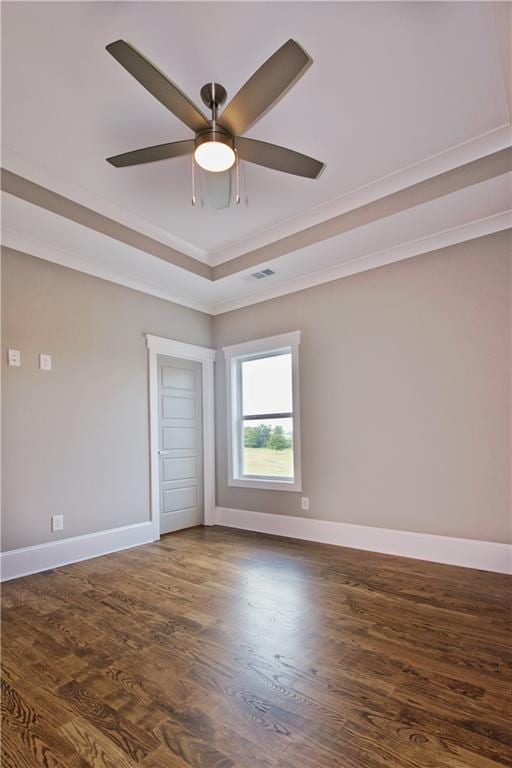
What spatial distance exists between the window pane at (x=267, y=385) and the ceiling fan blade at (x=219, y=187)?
2.12m

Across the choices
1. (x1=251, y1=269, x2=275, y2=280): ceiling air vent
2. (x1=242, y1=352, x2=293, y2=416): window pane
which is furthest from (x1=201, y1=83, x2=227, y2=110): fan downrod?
(x1=242, y1=352, x2=293, y2=416): window pane

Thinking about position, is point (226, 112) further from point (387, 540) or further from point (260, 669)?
point (387, 540)

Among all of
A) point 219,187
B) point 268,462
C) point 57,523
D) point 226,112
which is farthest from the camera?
point 268,462

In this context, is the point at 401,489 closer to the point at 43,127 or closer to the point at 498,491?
the point at 498,491

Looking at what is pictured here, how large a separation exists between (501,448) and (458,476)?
1.26 feet

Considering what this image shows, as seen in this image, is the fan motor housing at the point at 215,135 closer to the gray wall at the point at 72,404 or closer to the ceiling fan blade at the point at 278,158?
the ceiling fan blade at the point at 278,158

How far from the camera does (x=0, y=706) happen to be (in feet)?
5.18

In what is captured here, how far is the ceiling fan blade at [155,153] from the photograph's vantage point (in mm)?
2070

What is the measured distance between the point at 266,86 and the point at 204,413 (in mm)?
3553

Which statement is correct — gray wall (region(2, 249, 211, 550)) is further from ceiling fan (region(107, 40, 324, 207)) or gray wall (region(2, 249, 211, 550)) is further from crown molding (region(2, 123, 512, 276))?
ceiling fan (region(107, 40, 324, 207))

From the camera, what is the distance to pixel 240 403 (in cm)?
473

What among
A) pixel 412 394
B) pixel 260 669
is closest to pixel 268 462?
pixel 412 394

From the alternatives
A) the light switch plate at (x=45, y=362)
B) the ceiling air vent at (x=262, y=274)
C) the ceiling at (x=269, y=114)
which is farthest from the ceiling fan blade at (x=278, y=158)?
the light switch plate at (x=45, y=362)

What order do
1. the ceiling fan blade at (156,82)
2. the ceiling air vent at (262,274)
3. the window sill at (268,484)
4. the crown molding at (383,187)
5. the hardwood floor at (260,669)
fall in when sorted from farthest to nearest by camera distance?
the window sill at (268,484), the ceiling air vent at (262,274), the crown molding at (383,187), the ceiling fan blade at (156,82), the hardwood floor at (260,669)
